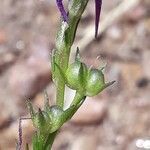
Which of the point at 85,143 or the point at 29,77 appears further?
the point at 29,77

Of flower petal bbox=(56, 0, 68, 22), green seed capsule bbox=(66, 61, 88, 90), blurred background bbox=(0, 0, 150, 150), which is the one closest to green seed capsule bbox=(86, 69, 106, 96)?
green seed capsule bbox=(66, 61, 88, 90)

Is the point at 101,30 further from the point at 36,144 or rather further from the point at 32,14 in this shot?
the point at 36,144

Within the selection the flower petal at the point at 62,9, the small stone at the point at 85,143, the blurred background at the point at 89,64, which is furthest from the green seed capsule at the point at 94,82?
the small stone at the point at 85,143

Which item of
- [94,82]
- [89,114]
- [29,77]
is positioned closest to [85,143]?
[89,114]

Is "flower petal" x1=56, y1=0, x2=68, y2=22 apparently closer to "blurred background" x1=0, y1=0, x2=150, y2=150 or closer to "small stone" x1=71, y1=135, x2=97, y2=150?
"blurred background" x1=0, y1=0, x2=150, y2=150

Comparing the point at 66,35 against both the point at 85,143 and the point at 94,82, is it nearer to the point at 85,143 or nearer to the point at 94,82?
the point at 94,82
